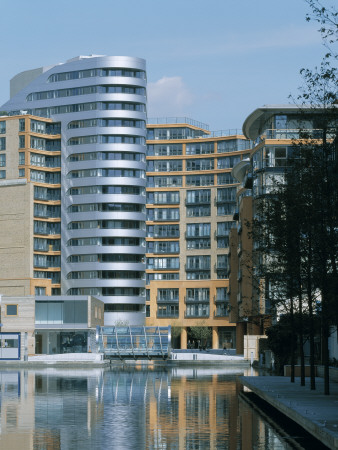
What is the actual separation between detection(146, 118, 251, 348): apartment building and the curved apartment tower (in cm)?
891

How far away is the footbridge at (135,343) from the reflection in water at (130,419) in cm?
5031

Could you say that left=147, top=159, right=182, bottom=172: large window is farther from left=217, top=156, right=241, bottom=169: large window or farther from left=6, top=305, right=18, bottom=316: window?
left=6, top=305, right=18, bottom=316: window

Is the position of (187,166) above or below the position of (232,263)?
above

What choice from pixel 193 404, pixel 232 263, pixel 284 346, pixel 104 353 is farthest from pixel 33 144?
pixel 193 404

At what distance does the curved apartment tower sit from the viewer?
162m

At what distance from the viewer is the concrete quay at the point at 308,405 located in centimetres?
2548

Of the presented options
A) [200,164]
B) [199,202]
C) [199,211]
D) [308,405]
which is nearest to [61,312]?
[199,211]

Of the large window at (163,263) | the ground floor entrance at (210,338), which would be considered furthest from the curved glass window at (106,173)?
the ground floor entrance at (210,338)

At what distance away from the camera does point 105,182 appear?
163m

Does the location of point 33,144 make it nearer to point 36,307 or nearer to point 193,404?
point 36,307

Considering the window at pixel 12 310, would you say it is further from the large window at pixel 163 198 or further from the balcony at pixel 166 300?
the large window at pixel 163 198

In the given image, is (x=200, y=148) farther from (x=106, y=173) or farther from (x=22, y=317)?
(x=22, y=317)

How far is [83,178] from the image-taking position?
164125mm

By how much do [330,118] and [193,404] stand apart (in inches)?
582
